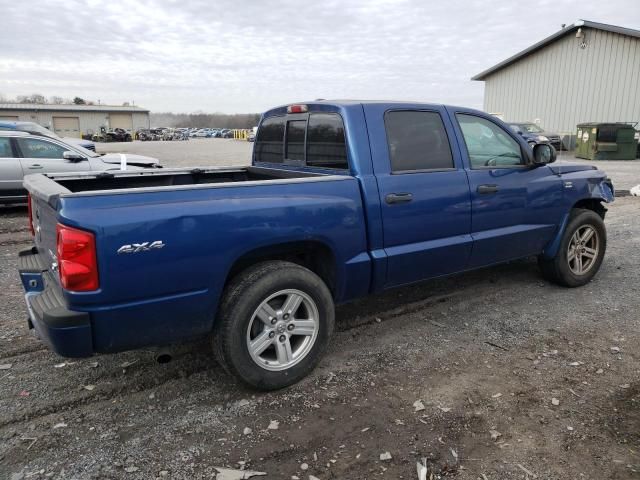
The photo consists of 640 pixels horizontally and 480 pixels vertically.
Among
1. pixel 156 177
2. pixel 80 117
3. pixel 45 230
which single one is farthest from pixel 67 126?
pixel 45 230

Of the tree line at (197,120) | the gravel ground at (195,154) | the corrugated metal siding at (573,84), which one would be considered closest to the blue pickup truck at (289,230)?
the gravel ground at (195,154)

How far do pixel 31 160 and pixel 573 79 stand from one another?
28.5 metres

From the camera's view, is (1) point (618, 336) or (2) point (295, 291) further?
(1) point (618, 336)

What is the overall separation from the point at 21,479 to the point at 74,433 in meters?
0.40

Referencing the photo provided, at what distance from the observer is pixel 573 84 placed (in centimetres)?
2898

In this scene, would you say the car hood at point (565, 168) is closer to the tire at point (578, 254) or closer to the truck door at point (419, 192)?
the tire at point (578, 254)

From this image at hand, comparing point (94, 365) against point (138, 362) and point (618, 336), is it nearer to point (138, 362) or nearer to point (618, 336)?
point (138, 362)

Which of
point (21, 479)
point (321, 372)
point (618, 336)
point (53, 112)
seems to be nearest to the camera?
point (21, 479)

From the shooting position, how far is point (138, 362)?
12.4 feet

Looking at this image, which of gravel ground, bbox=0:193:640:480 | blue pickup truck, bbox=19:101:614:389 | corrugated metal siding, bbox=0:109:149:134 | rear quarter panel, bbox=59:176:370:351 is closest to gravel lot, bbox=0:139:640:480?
gravel ground, bbox=0:193:640:480

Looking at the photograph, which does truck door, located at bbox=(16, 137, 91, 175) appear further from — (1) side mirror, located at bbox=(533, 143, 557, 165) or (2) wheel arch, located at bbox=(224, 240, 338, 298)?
(1) side mirror, located at bbox=(533, 143, 557, 165)

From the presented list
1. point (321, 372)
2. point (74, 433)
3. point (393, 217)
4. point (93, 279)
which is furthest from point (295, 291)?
point (74, 433)

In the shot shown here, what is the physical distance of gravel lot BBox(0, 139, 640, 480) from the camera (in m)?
2.68

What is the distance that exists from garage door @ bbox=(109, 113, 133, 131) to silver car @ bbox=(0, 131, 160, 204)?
254ft
